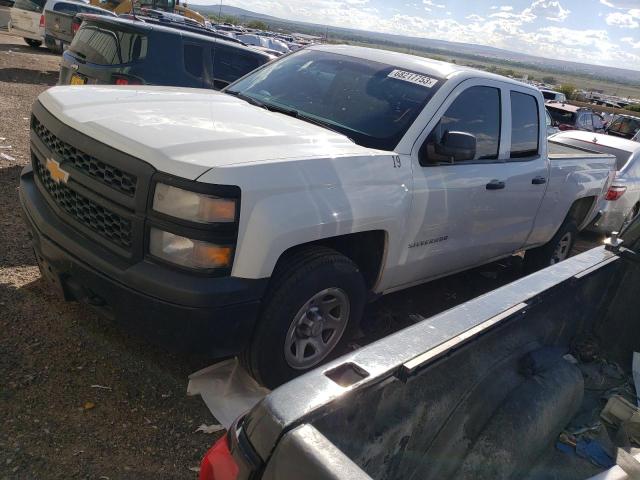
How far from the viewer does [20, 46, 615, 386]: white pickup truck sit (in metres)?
2.57

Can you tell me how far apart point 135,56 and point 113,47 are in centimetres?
25

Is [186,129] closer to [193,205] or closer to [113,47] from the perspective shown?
[193,205]

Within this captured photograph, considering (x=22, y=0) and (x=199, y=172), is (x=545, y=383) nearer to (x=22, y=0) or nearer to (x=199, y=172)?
(x=199, y=172)

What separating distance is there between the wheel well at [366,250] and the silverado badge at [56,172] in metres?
1.48

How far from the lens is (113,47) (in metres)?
6.41

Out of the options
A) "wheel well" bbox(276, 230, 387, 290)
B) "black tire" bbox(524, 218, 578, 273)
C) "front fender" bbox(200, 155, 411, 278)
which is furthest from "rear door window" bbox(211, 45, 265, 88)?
"front fender" bbox(200, 155, 411, 278)

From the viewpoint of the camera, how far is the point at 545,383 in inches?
90.1

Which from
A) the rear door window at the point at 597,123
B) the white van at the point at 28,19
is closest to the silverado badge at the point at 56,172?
the white van at the point at 28,19

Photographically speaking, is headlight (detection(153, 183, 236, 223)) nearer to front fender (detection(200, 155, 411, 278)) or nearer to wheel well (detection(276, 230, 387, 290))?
front fender (detection(200, 155, 411, 278))

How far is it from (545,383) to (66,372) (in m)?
2.43

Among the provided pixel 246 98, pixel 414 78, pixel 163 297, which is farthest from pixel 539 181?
pixel 163 297

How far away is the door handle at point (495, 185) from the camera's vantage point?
4.09 m

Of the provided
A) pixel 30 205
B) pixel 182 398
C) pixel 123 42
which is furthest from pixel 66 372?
pixel 123 42

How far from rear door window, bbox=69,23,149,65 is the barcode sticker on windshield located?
3.73m
